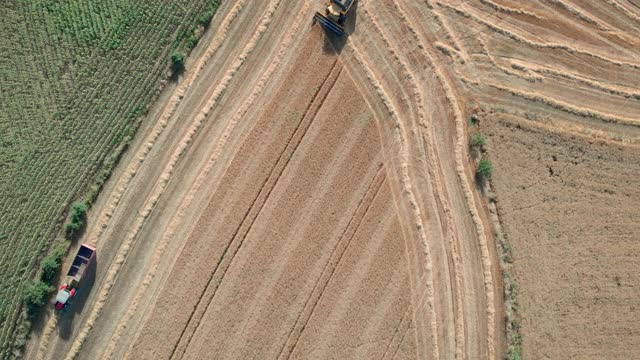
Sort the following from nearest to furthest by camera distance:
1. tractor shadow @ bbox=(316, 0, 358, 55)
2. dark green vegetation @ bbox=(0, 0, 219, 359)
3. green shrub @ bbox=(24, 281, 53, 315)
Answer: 1. green shrub @ bbox=(24, 281, 53, 315)
2. dark green vegetation @ bbox=(0, 0, 219, 359)
3. tractor shadow @ bbox=(316, 0, 358, 55)

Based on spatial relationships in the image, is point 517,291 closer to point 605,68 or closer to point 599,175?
point 599,175

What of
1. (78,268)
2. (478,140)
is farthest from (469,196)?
(78,268)

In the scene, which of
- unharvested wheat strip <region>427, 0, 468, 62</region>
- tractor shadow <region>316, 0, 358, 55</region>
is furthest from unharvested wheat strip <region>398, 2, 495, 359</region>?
tractor shadow <region>316, 0, 358, 55</region>

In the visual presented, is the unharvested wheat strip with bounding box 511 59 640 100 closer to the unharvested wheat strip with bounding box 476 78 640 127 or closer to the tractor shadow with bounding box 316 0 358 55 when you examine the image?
the unharvested wheat strip with bounding box 476 78 640 127

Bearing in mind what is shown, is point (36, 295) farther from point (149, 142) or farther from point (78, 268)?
point (149, 142)

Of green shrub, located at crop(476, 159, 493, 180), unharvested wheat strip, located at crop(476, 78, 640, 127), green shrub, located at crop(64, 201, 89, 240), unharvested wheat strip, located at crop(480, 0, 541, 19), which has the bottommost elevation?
green shrub, located at crop(64, 201, 89, 240)

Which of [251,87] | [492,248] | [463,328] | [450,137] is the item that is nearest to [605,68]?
[450,137]

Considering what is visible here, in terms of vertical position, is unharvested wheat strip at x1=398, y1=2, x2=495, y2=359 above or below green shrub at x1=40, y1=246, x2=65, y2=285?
above
